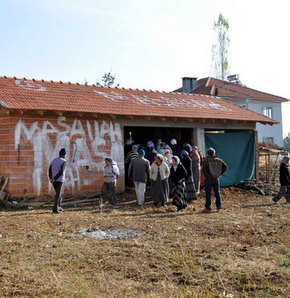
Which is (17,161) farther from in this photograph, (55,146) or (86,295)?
(86,295)

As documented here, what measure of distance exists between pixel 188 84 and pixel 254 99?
30.7 ft

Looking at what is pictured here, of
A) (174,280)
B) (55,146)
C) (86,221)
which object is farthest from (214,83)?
(174,280)

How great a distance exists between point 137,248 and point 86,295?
85.8 inches

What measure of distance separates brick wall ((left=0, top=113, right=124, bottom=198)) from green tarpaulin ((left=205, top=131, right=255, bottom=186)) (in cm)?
439

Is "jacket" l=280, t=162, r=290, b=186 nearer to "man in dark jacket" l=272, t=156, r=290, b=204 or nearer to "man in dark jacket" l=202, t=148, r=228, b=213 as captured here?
"man in dark jacket" l=272, t=156, r=290, b=204

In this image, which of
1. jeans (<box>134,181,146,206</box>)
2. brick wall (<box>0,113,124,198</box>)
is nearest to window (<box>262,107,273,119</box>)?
brick wall (<box>0,113,124,198</box>)

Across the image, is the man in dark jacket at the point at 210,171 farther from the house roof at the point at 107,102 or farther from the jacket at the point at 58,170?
the jacket at the point at 58,170

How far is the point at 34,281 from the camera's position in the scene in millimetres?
5141

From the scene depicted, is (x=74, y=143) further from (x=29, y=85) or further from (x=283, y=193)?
(x=283, y=193)

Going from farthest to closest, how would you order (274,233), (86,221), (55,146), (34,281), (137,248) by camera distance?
(55,146) → (86,221) → (274,233) → (137,248) → (34,281)

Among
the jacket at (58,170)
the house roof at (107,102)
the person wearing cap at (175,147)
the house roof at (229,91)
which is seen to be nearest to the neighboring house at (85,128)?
the house roof at (107,102)

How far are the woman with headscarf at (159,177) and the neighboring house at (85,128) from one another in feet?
7.98

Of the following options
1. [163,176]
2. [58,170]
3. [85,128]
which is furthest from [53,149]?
[163,176]

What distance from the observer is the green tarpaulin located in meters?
16.1
